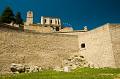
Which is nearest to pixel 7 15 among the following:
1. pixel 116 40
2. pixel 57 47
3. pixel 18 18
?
pixel 18 18

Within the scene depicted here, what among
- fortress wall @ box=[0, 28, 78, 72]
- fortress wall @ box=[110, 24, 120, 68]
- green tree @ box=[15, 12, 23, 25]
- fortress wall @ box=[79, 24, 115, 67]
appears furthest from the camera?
green tree @ box=[15, 12, 23, 25]

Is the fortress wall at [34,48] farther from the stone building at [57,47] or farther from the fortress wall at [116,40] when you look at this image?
the fortress wall at [116,40]

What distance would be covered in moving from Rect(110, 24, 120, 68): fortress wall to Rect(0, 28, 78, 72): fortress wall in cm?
567

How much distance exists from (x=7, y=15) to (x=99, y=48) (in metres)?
26.1

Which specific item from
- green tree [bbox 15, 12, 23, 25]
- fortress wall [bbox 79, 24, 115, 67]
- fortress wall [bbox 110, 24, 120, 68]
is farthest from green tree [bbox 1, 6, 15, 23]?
fortress wall [bbox 110, 24, 120, 68]

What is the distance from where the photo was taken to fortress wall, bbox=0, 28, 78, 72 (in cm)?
2297

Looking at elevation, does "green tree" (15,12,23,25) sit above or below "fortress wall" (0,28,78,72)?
above

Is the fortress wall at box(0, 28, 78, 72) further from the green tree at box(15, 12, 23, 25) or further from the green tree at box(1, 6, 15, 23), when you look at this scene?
the green tree at box(15, 12, 23, 25)

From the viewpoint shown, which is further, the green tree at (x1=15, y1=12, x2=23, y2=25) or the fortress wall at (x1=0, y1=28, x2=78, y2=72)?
the green tree at (x1=15, y1=12, x2=23, y2=25)

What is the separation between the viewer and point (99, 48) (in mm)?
24922

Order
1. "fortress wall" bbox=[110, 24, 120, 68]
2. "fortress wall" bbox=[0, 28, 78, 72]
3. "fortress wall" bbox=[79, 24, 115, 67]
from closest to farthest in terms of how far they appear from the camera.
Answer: "fortress wall" bbox=[0, 28, 78, 72] → "fortress wall" bbox=[110, 24, 120, 68] → "fortress wall" bbox=[79, 24, 115, 67]

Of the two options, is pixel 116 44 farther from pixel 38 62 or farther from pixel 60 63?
pixel 38 62

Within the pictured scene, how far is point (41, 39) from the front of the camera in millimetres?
26047

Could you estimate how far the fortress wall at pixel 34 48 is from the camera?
2297 centimetres
